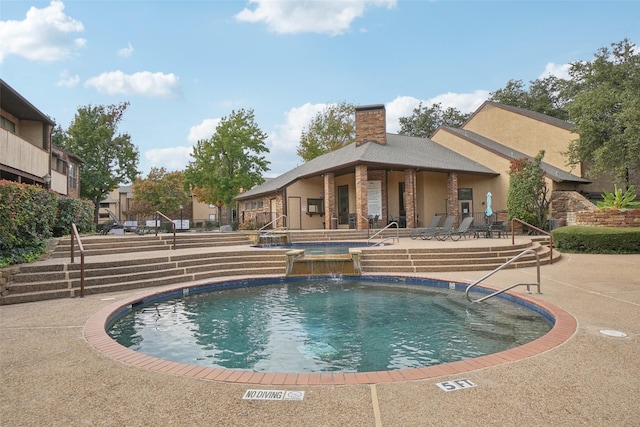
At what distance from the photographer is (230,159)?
99.0ft

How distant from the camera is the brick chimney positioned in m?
22.7

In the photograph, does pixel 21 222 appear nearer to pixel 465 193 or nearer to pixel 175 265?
pixel 175 265

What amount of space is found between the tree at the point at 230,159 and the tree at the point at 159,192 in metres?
6.94

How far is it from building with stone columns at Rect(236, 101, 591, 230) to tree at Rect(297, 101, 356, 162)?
44.8 ft

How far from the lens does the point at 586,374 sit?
3.12 metres

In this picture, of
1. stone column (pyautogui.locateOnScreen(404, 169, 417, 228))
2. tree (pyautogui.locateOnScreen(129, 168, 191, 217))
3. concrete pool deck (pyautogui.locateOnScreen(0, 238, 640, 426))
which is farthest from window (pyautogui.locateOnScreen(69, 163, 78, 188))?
concrete pool deck (pyautogui.locateOnScreen(0, 238, 640, 426))

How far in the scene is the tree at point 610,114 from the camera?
1664cm

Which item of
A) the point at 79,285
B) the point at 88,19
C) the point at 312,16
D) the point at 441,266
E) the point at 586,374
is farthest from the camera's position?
the point at 312,16

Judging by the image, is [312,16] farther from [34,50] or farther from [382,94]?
[382,94]

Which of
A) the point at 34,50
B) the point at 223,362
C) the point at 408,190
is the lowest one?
the point at 223,362

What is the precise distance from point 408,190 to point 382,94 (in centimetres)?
1182

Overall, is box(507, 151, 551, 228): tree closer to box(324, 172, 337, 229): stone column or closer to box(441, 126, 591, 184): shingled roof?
box(441, 126, 591, 184): shingled roof

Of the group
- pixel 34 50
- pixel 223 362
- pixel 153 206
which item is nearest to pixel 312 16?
pixel 34 50

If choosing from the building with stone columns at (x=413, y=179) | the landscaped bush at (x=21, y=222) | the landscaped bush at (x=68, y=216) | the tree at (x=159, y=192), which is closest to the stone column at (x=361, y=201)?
the building with stone columns at (x=413, y=179)
